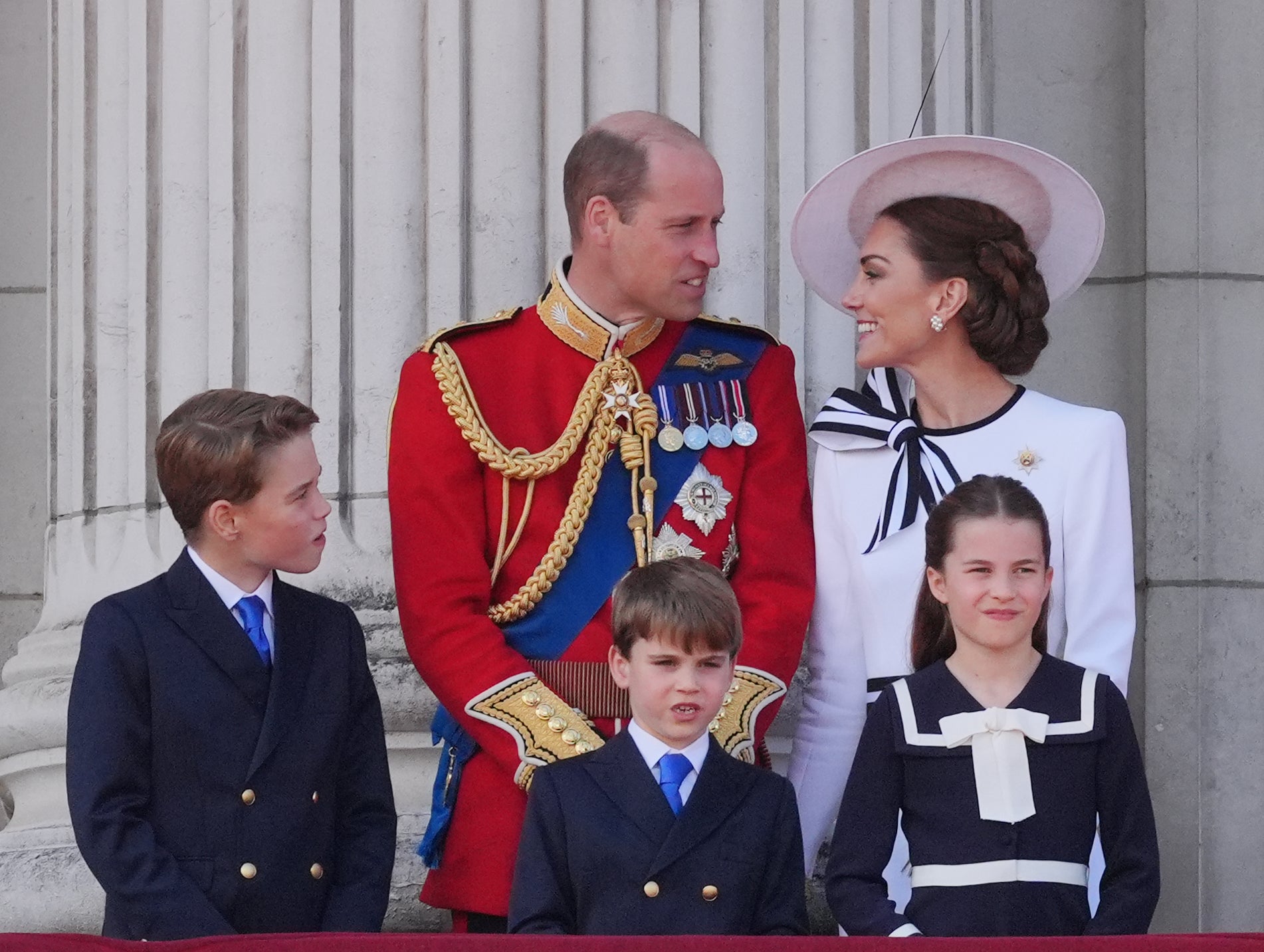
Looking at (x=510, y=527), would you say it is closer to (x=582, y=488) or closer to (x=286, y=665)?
(x=582, y=488)

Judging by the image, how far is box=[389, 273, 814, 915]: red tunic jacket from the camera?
12.0 feet

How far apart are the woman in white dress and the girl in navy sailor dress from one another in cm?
25

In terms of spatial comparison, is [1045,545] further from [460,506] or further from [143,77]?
[143,77]

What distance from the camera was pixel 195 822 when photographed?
3.38 metres

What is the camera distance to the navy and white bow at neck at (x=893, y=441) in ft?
A: 12.3

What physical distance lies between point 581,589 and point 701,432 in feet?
1.15

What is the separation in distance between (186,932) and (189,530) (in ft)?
2.18

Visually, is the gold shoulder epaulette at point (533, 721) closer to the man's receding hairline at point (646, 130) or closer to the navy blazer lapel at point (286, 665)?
the navy blazer lapel at point (286, 665)

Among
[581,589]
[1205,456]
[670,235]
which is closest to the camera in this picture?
[581,589]

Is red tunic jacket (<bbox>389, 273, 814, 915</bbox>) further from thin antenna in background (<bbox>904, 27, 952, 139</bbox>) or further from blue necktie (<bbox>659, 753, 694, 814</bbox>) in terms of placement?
thin antenna in background (<bbox>904, 27, 952, 139</bbox>)

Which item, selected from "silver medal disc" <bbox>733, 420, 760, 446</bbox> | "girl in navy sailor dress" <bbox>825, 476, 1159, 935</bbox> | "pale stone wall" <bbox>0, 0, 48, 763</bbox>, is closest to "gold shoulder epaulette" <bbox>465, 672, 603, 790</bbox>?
"girl in navy sailor dress" <bbox>825, 476, 1159, 935</bbox>

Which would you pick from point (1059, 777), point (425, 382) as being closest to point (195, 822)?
point (425, 382)

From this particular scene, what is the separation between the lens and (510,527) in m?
3.79

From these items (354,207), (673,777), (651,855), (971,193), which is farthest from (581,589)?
(354,207)
